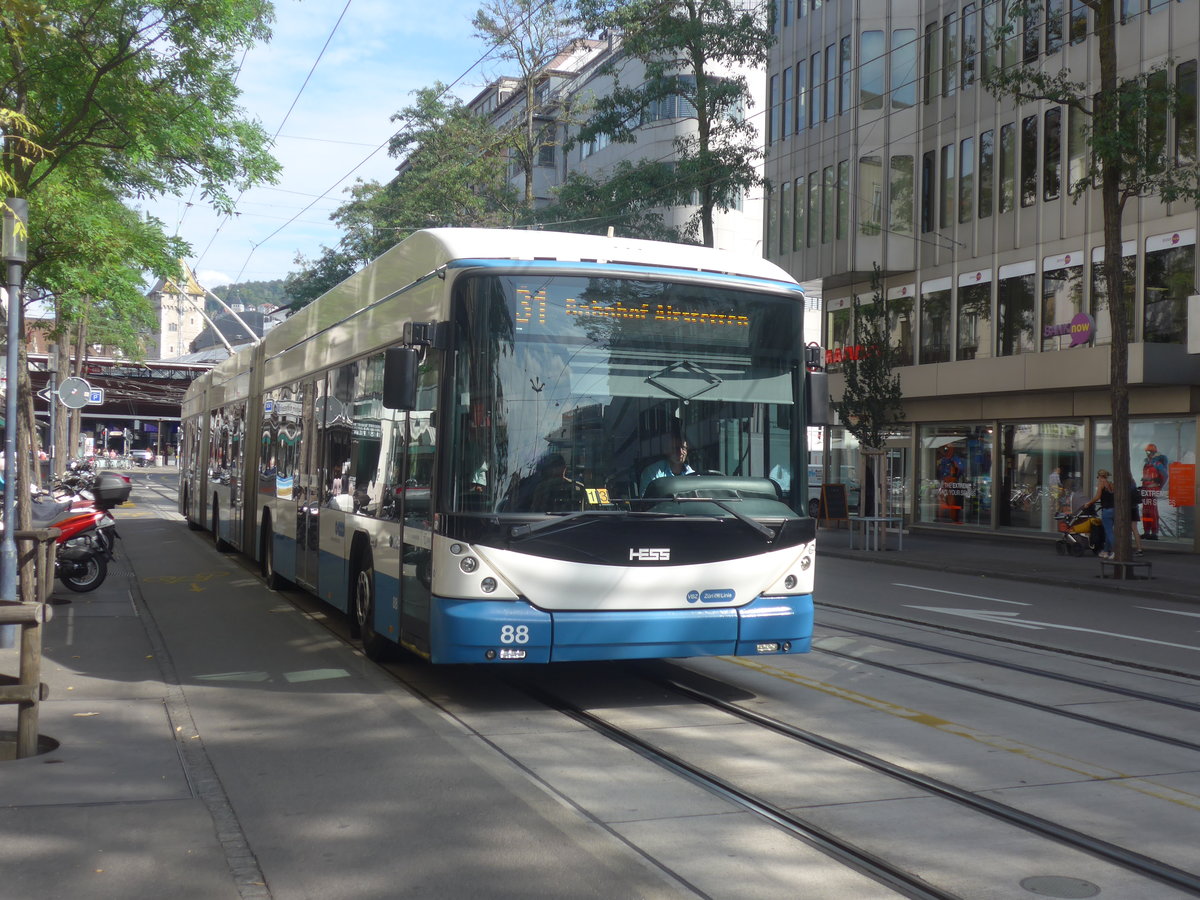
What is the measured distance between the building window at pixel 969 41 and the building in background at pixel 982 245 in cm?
8

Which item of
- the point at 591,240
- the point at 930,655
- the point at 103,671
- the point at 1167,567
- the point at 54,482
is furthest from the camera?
the point at 54,482

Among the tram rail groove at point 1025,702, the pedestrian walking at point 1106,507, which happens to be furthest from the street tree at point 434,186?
the tram rail groove at point 1025,702

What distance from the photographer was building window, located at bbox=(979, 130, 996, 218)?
3162 cm

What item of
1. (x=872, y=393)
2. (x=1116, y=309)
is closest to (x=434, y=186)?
(x=872, y=393)

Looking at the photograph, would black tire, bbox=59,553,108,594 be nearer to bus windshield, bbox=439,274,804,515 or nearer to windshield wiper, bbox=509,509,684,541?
bus windshield, bbox=439,274,804,515

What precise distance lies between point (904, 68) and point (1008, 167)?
17.1 ft

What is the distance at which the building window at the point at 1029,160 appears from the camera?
30.3m

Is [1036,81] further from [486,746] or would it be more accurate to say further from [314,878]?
[314,878]

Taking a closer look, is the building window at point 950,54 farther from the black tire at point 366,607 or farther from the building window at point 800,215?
the black tire at point 366,607

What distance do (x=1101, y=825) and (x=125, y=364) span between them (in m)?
76.2

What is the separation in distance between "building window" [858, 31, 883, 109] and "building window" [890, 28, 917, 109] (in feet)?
1.35

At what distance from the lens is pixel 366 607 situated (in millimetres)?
10219

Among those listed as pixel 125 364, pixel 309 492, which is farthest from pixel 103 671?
pixel 125 364

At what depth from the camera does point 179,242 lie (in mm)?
16906
